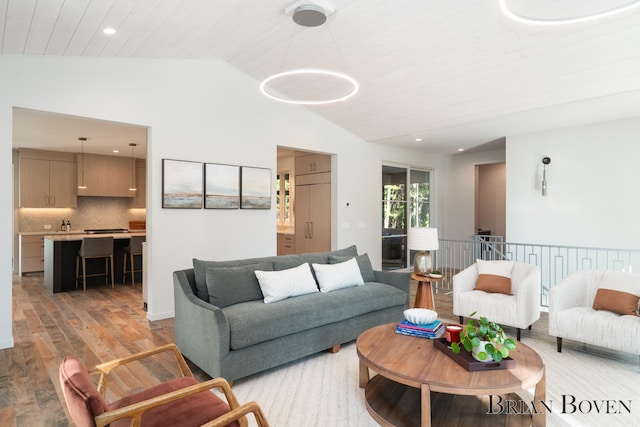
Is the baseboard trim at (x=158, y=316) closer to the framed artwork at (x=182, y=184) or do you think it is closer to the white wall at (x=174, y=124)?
the white wall at (x=174, y=124)

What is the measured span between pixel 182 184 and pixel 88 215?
216 inches

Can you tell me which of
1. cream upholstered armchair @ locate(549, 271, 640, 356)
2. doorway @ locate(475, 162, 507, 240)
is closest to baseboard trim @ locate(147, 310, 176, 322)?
cream upholstered armchair @ locate(549, 271, 640, 356)

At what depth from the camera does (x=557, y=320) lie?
11.4 feet

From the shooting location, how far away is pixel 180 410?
5.80ft

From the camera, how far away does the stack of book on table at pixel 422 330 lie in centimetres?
274

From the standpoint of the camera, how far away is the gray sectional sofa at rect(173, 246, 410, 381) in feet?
9.25

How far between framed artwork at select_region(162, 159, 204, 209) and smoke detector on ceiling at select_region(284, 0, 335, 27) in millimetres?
2341

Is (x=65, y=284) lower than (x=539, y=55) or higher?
lower

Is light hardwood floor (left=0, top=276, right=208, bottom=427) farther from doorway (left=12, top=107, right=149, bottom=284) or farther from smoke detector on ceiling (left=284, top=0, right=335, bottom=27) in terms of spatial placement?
smoke detector on ceiling (left=284, top=0, right=335, bottom=27)

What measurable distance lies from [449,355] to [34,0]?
152 inches

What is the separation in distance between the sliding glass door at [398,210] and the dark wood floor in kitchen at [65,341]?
2051 millimetres

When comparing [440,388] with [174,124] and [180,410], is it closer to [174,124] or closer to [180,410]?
[180,410]

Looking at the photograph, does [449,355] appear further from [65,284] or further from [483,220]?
[483,220]

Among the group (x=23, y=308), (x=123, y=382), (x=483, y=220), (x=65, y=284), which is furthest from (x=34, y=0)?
(x=483, y=220)
